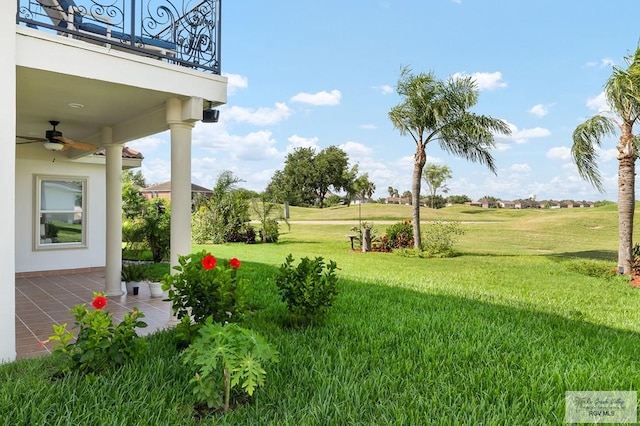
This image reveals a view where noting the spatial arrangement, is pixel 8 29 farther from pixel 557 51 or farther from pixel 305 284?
pixel 557 51

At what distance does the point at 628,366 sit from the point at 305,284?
3438 mm

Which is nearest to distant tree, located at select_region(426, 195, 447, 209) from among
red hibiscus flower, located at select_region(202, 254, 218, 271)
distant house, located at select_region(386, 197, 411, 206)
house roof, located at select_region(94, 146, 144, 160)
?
distant house, located at select_region(386, 197, 411, 206)

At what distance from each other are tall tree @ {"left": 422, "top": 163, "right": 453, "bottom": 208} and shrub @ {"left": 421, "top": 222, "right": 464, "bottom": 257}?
2287 cm

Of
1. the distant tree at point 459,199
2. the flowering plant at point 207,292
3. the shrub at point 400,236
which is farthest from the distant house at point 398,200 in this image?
the flowering plant at point 207,292

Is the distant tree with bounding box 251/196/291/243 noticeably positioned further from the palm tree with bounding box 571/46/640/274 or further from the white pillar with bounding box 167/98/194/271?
the white pillar with bounding box 167/98/194/271

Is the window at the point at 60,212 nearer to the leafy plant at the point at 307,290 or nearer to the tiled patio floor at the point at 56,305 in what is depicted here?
the tiled patio floor at the point at 56,305

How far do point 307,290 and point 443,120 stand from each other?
11963mm

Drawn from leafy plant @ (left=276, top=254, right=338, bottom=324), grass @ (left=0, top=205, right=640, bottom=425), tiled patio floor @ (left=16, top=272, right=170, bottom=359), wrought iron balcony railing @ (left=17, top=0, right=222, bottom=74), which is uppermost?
wrought iron balcony railing @ (left=17, top=0, right=222, bottom=74)

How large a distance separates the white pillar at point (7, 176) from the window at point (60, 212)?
672 centimetres

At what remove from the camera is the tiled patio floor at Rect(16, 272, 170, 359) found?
208 inches

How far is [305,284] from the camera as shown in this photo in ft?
17.1

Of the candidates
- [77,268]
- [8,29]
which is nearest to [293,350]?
[8,29]

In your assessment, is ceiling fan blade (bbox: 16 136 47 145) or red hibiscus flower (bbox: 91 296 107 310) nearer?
red hibiscus flower (bbox: 91 296 107 310)

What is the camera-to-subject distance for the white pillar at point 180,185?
5.48 meters
